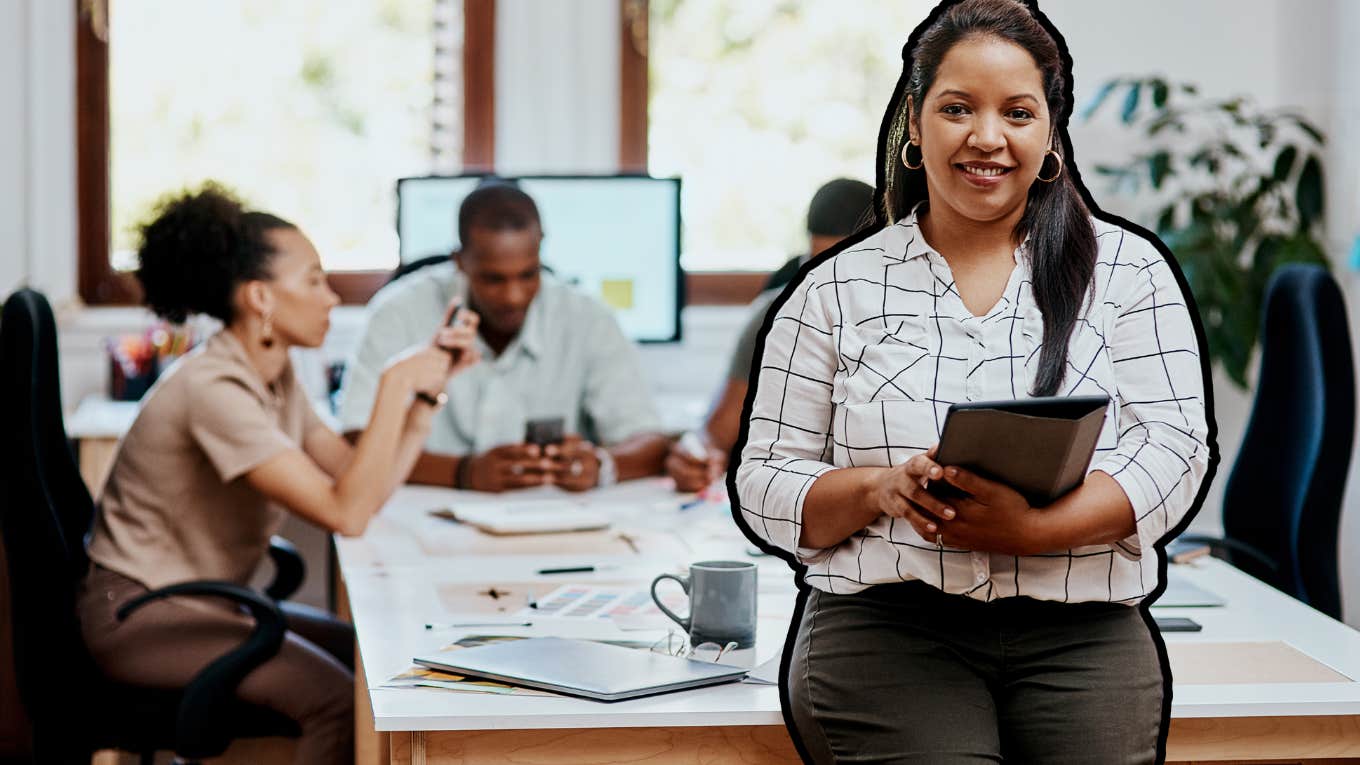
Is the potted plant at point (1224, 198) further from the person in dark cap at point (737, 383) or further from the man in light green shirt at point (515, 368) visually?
the man in light green shirt at point (515, 368)

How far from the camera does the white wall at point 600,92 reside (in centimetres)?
395

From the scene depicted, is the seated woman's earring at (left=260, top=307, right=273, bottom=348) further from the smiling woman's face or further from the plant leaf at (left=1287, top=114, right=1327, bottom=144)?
the plant leaf at (left=1287, top=114, right=1327, bottom=144)

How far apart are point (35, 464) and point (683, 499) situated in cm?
114

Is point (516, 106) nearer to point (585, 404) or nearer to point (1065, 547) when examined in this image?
point (585, 404)

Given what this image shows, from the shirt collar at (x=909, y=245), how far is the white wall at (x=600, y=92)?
265 cm

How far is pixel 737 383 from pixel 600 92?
1.45 m

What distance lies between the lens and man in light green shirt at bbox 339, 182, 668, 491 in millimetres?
2926

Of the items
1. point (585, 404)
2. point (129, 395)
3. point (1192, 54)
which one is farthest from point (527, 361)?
point (1192, 54)

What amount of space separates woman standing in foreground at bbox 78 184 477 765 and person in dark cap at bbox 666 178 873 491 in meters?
0.51

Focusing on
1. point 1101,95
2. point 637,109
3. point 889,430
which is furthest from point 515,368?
point 889,430

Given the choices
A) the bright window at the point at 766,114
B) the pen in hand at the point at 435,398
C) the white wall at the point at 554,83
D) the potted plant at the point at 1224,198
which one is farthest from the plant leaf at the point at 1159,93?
the pen in hand at the point at 435,398

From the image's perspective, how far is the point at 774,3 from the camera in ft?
14.2

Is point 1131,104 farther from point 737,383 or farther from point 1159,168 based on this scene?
point 737,383

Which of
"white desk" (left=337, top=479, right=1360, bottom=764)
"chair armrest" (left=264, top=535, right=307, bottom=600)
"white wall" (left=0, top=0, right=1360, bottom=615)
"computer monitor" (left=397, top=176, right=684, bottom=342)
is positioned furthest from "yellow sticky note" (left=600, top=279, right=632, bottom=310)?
"white desk" (left=337, top=479, right=1360, bottom=764)
